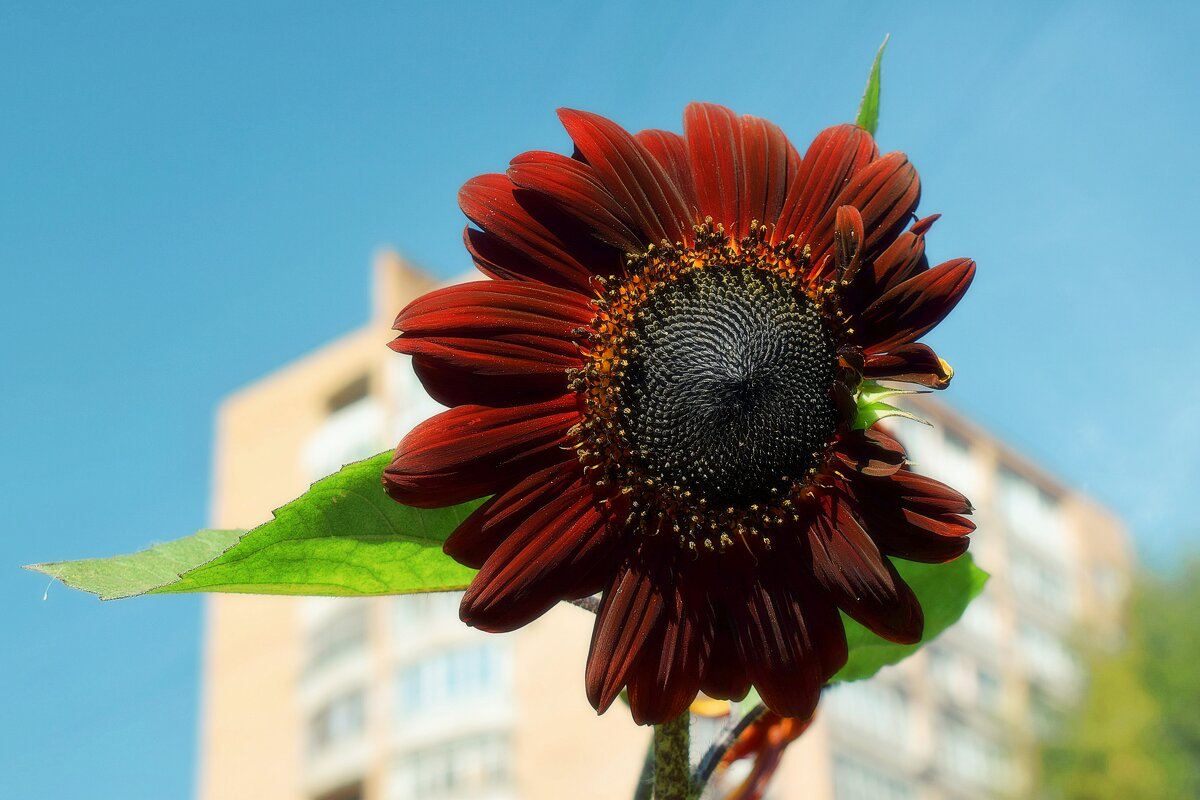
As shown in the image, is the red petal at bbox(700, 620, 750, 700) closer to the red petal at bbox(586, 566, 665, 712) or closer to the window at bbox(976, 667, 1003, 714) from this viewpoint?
the red petal at bbox(586, 566, 665, 712)

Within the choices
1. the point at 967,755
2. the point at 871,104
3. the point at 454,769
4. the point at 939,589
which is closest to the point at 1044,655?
the point at 967,755

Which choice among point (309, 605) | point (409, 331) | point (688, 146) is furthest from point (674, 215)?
point (309, 605)

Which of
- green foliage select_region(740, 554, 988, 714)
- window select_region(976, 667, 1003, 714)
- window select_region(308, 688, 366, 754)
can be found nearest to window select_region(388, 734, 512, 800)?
window select_region(308, 688, 366, 754)

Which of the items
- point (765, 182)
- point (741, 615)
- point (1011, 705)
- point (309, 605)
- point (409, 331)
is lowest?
point (741, 615)

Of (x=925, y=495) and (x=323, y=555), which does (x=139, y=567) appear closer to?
(x=323, y=555)

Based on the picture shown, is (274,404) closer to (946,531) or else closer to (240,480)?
(240,480)

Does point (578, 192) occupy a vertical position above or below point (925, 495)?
above
